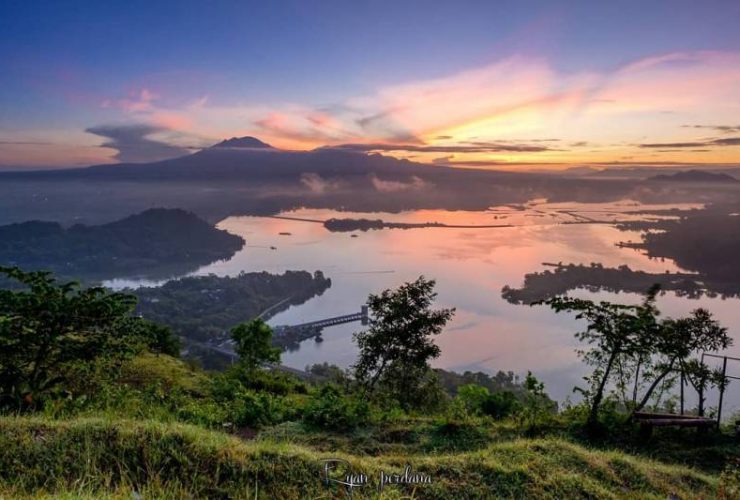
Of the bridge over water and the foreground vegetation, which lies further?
the bridge over water

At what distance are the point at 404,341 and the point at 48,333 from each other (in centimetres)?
671

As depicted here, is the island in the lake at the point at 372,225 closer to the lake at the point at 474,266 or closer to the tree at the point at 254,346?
the lake at the point at 474,266

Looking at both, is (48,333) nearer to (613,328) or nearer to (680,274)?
(613,328)

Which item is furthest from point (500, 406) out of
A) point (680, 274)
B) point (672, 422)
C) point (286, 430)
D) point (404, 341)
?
point (680, 274)

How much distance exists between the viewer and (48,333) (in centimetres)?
503

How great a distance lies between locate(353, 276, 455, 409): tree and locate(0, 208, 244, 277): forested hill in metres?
70.0

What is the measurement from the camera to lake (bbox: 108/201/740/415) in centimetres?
2744

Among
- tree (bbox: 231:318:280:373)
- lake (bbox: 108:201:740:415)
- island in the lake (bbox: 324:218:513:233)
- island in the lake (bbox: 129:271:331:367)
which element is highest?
island in the lake (bbox: 324:218:513:233)

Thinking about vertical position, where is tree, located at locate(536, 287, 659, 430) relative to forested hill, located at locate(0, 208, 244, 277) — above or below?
above

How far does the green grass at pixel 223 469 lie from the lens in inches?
105

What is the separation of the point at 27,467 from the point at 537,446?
13.6ft

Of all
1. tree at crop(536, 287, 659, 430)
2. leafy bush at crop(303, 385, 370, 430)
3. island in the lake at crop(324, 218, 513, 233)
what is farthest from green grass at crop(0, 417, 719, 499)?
island in the lake at crop(324, 218, 513, 233)

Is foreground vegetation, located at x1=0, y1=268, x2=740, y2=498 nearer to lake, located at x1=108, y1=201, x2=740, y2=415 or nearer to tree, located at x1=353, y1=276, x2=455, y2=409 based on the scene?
tree, located at x1=353, y1=276, x2=455, y2=409

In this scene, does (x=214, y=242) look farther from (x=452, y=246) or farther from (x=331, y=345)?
(x=331, y=345)
